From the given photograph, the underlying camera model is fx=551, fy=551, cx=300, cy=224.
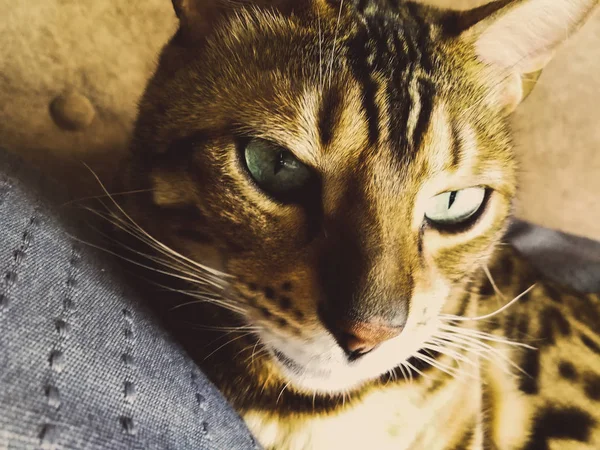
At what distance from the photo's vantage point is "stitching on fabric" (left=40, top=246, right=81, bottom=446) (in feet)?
1.22

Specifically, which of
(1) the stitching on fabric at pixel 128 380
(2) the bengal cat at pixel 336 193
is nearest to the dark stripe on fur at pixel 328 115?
(2) the bengal cat at pixel 336 193

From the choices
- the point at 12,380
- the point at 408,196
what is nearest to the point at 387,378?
the point at 408,196

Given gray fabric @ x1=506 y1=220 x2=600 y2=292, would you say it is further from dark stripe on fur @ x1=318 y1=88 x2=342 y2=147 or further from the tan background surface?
dark stripe on fur @ x1=318 y1=88 x2=342 y2=147

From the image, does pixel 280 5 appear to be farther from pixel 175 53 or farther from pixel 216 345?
pixel 216 345

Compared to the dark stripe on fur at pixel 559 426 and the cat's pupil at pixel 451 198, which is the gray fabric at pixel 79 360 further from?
the dark stripe on fur at pixel 559 426

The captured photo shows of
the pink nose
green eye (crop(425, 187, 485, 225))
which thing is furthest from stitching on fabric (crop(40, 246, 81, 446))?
green eye (crop(425, 187, 485, 225))

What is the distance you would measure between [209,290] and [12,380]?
0.95 ft

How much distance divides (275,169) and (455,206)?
0.84 feet

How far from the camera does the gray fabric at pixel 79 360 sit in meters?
0.38

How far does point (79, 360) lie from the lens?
438mm

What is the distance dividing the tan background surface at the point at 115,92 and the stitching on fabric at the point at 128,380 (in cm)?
45

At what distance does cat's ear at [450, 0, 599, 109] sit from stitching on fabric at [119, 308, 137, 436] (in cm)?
54

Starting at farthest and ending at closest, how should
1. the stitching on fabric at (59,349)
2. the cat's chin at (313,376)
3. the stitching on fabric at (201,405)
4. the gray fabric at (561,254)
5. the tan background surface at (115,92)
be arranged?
the gray fabric at (561,254)
the tan background surface at (115,92)
the cat's chin at (313,376)
the stitching on fabric at (201,405)
the stitching on fabric at (59,349)

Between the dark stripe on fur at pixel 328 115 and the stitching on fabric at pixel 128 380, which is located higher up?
the dark stripe on fur at pixel 328 115
